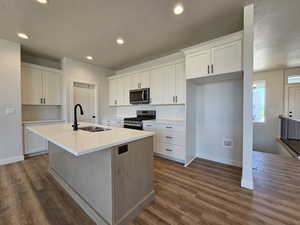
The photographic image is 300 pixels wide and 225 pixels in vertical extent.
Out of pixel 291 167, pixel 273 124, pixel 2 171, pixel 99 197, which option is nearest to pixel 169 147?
pixel 99 197

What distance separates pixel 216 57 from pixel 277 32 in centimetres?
155

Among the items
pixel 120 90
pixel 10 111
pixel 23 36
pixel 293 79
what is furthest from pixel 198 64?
pixel 293 79

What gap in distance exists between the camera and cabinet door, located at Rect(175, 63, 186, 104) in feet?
10.2

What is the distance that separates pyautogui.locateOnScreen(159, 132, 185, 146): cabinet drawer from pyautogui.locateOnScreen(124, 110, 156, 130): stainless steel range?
64 centimetres

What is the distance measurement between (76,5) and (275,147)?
785 centimetres

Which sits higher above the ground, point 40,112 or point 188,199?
point 40,112

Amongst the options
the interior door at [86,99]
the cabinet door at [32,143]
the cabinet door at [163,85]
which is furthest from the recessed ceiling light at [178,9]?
the cabinet door at [32,143]

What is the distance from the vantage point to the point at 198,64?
259 cm

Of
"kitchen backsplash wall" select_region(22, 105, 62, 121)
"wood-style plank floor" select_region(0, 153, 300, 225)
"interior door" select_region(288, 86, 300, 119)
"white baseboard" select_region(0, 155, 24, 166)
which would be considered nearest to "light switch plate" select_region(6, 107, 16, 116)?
"kitchen backsplash wall" select_region(22, 105, 62, 121)

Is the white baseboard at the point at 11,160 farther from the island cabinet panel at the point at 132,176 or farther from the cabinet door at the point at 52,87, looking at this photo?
the island cabinet panel at the point at 132,176

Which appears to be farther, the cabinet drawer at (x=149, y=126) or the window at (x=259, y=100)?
the window at (x=259, y=100)

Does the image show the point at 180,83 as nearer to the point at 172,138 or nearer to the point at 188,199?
the point at 172,138

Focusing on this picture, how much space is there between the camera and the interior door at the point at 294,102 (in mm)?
5145

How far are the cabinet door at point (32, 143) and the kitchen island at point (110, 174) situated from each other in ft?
7.96
